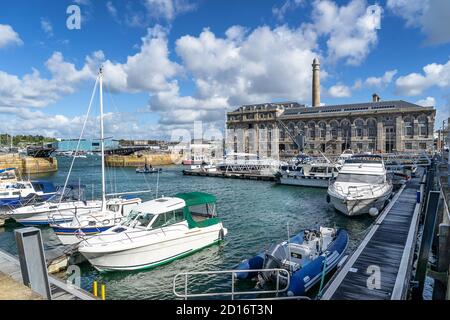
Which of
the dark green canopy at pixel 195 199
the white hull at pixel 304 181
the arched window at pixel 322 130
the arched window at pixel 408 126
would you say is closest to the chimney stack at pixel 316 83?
the arched window at pixel 322 130

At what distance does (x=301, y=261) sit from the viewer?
602 inches

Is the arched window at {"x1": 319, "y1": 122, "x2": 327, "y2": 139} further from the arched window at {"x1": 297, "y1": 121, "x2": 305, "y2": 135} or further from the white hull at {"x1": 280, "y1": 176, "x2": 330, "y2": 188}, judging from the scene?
the white hull at {"x1": 280, "y1": 176, "x2": 330, "y2": 188}

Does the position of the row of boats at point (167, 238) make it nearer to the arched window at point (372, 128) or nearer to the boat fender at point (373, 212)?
the boat fender at point (373, 212)

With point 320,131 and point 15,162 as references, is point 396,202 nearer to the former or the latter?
point 320,131

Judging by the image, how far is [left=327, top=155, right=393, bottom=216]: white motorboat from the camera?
2880 cm

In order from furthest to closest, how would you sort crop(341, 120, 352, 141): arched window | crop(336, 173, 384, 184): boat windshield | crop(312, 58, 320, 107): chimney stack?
crop(312, 58, 320, 107): chimney stack, crop(341, 120, 352, 141): arched window, crop(336, 173, 384, 184): boat windshield

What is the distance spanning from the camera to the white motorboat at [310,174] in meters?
51.1

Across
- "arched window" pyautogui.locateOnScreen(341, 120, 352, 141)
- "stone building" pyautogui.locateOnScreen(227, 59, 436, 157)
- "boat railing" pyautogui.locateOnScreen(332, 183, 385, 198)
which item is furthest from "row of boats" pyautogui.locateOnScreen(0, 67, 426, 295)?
"arched window" pyautogui.locateOnScreen(341, 120, 352, 141)

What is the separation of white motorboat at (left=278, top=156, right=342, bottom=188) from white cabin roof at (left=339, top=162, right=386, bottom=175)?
15.3m

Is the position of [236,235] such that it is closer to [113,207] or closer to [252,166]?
[113,207]

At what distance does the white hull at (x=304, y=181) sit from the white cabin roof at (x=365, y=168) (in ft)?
53.0

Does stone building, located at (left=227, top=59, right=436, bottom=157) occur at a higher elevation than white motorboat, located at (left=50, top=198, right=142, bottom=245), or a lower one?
higher
